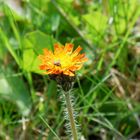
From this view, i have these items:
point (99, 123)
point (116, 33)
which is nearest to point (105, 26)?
point (116, 33)

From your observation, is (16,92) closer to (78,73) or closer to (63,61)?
(78,73)

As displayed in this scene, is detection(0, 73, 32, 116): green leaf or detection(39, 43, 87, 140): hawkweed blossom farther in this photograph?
detection(0, 73, 32, 116): green leaf

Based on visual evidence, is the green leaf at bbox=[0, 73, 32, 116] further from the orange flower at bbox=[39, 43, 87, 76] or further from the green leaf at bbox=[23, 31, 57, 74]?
the orange flower at bbox=[39, 43, 87, 76]

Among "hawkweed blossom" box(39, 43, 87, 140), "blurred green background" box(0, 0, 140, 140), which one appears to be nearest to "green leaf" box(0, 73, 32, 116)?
"blurred green background" box(0, 0, 140, 140)

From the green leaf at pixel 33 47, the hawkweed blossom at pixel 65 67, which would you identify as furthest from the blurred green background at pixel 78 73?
the hawkweed blossom at pixel 65 67

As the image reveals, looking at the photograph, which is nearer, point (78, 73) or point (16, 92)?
point (78, 73)

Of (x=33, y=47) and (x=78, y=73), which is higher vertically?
(x=33, y=47)

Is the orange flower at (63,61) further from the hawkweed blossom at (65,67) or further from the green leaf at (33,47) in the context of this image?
the green leaf at (33,47)

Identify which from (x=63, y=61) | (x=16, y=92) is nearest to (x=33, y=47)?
(x=16, y=92)
